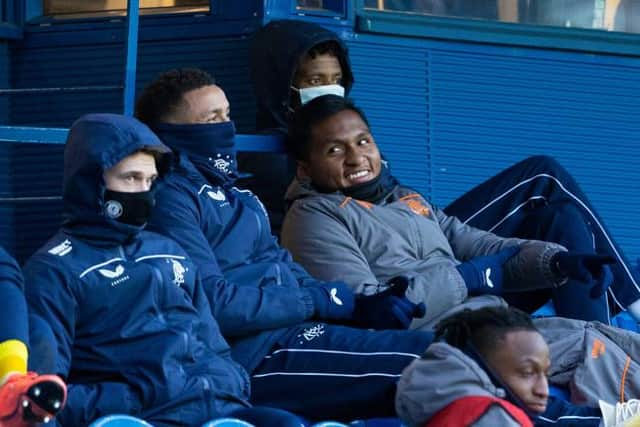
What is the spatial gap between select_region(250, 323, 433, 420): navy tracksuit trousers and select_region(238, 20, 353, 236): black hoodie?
122cm

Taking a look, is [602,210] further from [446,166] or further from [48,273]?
[48,273]

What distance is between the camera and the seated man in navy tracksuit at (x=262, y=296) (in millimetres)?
4660

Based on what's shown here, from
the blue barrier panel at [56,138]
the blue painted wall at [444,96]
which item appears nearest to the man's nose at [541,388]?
the blue barrier panel at [56,138]

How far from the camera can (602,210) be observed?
23.6 ft

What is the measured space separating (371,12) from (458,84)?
51 cm

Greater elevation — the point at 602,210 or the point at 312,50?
the point at 312,50

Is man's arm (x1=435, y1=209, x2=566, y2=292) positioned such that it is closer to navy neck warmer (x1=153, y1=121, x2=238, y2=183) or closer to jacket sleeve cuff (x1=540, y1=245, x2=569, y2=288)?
jacket sleeve cuff (x1=540, y1=245, x2=569, y2=288)

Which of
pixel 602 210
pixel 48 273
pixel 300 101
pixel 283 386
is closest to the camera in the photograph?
pixel 48 273

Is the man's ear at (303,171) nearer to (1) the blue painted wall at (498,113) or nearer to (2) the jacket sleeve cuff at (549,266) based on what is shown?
(2) the jacket sleeve cuff at (549,266)

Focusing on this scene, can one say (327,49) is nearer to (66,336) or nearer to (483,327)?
(483,327)

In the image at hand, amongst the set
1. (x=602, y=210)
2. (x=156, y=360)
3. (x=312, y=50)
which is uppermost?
(x=312, y=50)

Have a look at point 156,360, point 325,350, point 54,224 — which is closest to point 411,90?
point 54,224

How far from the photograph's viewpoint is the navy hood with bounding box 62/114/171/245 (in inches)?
166

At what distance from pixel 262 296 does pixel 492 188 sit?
1456 millimetres
